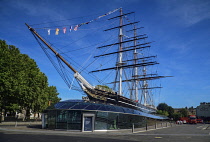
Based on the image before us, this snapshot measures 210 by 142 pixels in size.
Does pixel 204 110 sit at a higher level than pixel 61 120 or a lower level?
lower

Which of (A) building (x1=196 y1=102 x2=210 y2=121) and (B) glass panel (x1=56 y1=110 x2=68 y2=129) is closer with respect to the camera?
(B) glass panel (x1=56 y1=110 x2=68 y2=129)

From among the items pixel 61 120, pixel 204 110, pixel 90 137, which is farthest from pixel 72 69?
pixel 204 110

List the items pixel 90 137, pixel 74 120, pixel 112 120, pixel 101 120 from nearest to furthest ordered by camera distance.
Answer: pixel 90 137
pixel 74 120
pixel 101 120
pixel 112 120

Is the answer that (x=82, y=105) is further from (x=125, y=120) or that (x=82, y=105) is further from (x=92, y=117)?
(x=125, y=120)

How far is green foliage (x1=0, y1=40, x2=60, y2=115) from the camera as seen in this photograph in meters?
30.9

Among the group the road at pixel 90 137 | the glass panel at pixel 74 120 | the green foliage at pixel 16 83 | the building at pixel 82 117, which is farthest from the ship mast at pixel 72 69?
the road at pixel 90 137

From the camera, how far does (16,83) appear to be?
31344mm

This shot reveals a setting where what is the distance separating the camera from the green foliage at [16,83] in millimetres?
30906

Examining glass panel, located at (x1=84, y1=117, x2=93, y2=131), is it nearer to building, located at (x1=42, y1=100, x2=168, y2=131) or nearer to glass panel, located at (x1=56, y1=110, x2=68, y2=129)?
building, located at (x1=42, y1=100, x2=168, y2=131)

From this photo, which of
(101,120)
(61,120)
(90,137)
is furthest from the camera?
(101,120)

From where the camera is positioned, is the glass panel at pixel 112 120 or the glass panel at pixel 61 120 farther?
the glass panel at pixel 112 120

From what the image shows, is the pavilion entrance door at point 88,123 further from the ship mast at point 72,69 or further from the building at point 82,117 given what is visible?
the ship mast at point 72,69

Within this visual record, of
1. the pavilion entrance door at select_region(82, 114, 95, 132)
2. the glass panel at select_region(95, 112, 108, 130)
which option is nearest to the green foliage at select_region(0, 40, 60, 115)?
the pavilion entrance door at select_region(82, 114, 95, 132)

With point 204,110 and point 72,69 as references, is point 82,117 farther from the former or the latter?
point 204,110
